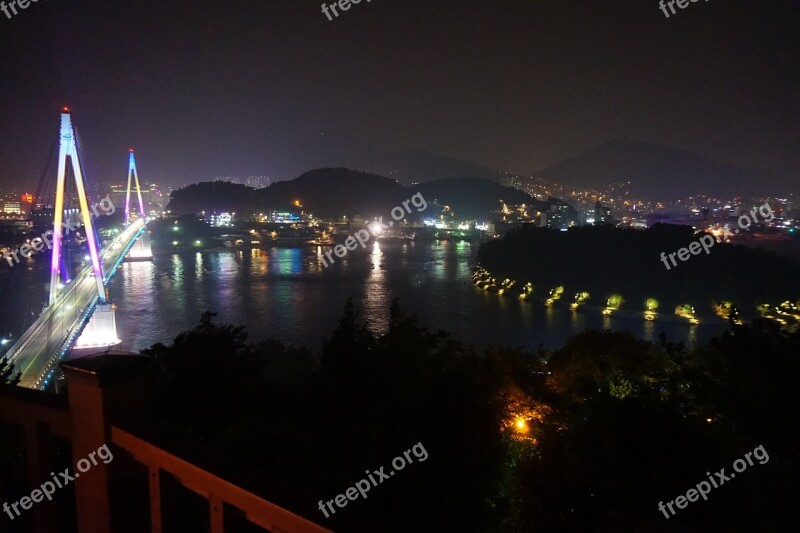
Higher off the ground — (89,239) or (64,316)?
(89,239)

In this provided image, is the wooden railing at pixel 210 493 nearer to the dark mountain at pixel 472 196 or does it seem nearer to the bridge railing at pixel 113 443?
the bridge railing at pixel 113 443

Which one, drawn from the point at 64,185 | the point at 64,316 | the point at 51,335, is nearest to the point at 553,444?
the point at 51,335

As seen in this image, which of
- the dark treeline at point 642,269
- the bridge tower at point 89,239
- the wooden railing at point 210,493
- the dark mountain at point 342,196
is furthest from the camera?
the dark mountain at point 342,196
